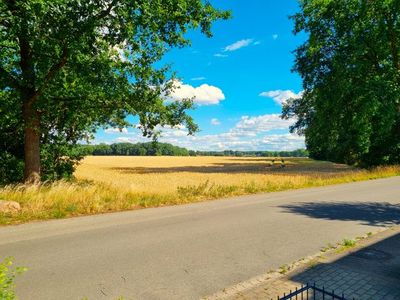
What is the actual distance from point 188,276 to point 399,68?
82.2ft

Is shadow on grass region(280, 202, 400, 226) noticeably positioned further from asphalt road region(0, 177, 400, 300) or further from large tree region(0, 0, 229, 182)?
large tree region(0, 0, 229, 182)

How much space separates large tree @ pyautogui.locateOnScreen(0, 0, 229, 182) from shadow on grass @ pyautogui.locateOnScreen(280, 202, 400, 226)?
7413 mm

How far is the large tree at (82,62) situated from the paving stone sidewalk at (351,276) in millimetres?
9798

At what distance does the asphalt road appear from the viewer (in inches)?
203

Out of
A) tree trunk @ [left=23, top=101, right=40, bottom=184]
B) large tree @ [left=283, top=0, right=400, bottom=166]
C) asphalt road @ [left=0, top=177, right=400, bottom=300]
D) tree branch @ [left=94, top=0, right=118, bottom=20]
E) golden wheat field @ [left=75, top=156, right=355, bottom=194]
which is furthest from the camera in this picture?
large tree @ [left=283, top=0, right=400, bottom=166]

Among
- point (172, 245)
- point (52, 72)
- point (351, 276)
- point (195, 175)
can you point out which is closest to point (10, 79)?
point (52, 72)

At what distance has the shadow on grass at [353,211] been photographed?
33.3 ft

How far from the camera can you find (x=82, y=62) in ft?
39.8

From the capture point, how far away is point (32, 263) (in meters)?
6.07

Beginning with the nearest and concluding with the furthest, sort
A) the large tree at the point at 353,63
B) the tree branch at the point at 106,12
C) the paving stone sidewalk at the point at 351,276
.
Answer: the paving stone sidewalk at the point at 351,276 → the tree branch at the point at 106,12 → the large tree at the point at 353,63

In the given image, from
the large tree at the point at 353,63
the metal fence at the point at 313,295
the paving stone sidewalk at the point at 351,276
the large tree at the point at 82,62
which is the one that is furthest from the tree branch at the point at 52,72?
the large tree at the point at 353,63

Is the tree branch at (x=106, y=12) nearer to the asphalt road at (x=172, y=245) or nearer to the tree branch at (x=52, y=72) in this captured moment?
the tree branch at (x=52, y=72)

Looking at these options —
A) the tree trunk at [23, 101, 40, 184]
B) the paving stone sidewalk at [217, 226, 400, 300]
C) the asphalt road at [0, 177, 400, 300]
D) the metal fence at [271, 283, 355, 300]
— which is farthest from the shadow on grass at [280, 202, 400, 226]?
the tree trunk at [23, 101, 40, 184]

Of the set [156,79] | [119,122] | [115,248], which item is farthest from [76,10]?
[115,248]
